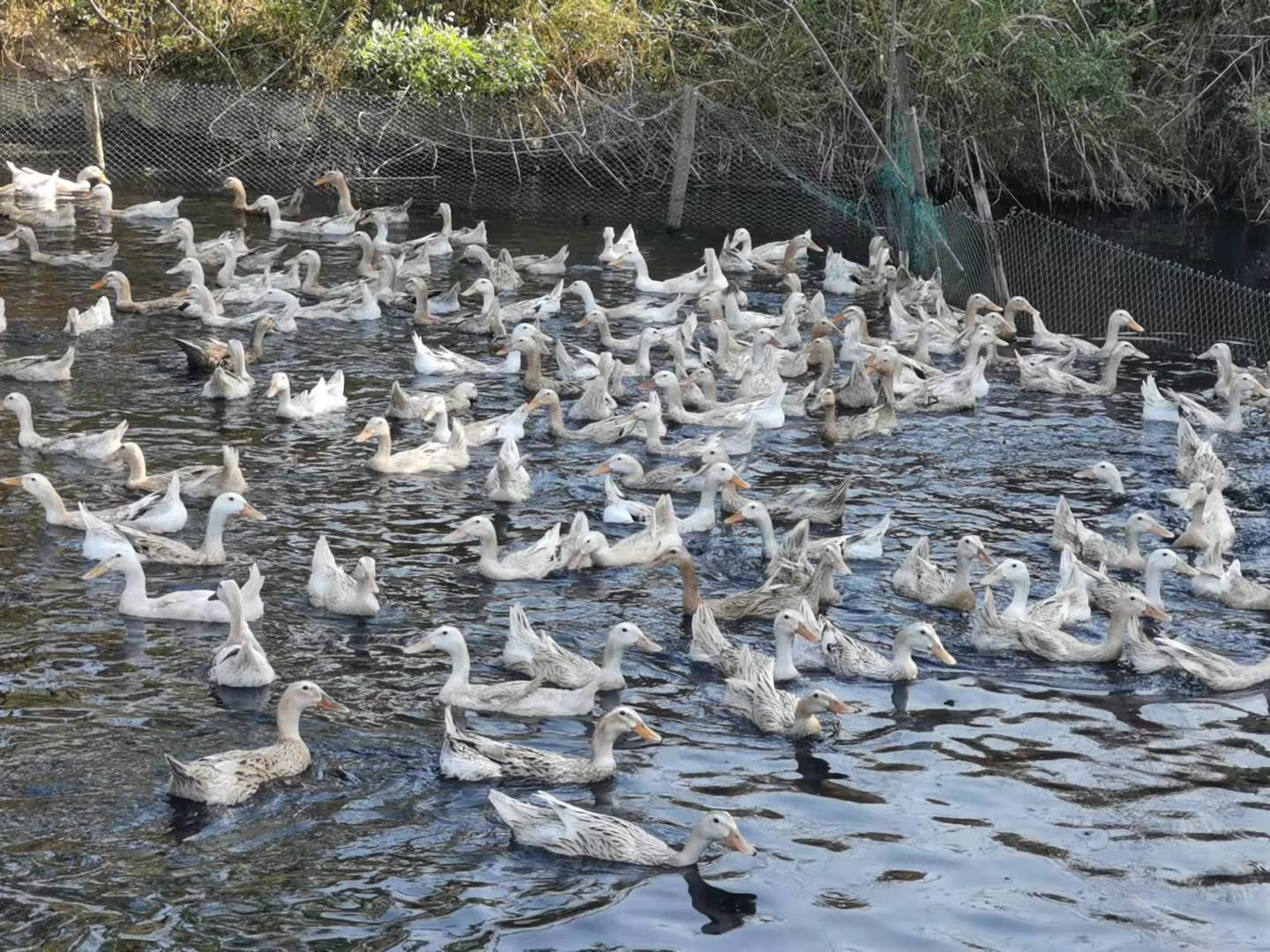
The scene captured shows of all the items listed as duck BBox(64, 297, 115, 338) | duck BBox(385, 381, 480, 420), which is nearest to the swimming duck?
duck BBox(385, 381, 480, 420)

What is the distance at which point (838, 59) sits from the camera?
2470 centimetres

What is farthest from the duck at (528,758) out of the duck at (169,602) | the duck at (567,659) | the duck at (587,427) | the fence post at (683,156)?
the fence post at (683,156)

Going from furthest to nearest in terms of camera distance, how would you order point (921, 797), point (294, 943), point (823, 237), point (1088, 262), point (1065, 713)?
1. point (823, 237)
2. point (1088, 262)
3. point (1065, 713)
4. point (921, 797)
5. point (294, 943)

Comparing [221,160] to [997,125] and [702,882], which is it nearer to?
[997,125]

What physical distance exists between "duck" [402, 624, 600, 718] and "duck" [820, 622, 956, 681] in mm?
1473

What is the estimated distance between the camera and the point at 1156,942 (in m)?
7.47

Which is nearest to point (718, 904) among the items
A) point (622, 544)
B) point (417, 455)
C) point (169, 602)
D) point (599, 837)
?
point (599, 837)

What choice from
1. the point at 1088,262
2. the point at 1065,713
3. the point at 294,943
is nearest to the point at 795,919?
the point at 294,943

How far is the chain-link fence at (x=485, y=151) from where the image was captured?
24.3 meters

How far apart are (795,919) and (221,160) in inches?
758

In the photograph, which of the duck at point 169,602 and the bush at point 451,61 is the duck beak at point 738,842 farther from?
the bush at point 451,61

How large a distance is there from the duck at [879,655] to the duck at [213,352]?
7078 millimetres

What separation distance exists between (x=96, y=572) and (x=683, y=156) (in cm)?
1384

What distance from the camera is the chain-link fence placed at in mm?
24281
